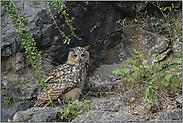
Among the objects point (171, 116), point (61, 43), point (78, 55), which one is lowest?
point (171, 116)

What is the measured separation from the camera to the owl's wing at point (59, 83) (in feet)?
11.4

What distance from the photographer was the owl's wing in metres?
3.48

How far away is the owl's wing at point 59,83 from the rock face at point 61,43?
0.30m

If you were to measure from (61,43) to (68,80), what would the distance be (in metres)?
1.02

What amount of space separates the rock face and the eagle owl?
0.32 meters

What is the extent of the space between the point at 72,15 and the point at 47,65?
1348 mm

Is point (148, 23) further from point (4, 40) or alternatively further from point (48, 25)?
point (4, 40)

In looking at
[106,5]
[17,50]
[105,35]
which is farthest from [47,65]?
[106,5]

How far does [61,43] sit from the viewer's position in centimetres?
420

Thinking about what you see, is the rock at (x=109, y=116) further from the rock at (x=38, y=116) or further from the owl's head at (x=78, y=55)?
the owl's head at (x=78, y=55)

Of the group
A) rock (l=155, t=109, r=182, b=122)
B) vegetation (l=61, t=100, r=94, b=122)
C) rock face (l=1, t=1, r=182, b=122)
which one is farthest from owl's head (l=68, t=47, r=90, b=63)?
rock (l=155, t=109, r=182, b=122)

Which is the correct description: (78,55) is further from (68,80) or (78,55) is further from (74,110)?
(74,110)

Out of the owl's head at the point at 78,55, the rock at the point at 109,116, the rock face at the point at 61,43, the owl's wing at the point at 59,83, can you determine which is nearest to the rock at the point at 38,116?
the rock face at the point at 61,43

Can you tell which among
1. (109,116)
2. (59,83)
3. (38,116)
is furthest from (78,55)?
(109,116)
